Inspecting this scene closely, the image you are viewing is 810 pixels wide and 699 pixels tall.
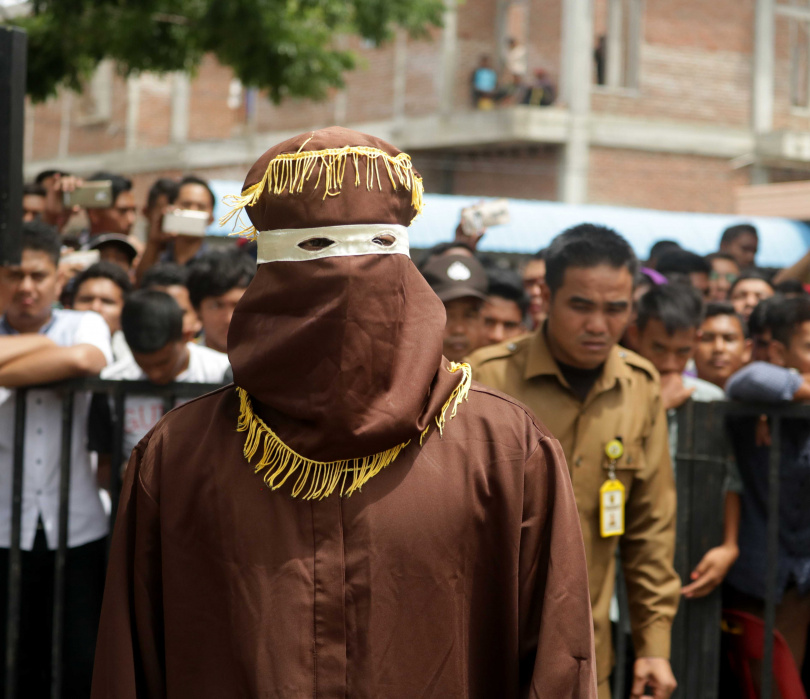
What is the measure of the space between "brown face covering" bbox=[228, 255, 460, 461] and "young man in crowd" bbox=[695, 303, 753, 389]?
3.09 meters

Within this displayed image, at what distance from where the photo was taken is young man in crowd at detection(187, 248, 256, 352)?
4.62 meters

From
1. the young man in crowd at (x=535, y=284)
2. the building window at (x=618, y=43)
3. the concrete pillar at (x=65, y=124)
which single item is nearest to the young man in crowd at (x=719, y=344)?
the young man in crowd at (x=535, y=284)

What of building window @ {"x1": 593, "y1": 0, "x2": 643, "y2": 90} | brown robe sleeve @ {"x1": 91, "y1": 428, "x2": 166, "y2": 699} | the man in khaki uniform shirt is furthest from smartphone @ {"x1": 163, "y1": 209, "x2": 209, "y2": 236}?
building window @ {"x1": 593, "y1": 0, "x2": 643, "y2": 90}

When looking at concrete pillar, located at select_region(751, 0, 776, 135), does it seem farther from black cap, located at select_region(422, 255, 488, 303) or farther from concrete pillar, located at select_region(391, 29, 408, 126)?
black cap, located at select_region(422, 255, 488, 303)

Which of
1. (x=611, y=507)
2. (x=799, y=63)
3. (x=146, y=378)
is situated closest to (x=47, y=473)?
(x=146, y=378)

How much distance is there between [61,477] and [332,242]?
182 cm

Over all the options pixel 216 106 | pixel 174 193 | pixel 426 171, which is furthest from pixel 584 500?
pixel 216 106

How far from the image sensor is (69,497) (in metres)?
3.57

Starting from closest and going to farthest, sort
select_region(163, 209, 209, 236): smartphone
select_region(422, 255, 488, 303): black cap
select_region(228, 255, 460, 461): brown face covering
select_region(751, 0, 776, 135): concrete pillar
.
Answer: select_region(228, 255, 460, 461): brown face covering
select_region(422, 255, 488, 303): black cap
select_region(163, 209, 209, 236): smartphone
select_region(751, 0, 776, 135): concrete pillar

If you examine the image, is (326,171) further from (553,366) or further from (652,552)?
(652,552)

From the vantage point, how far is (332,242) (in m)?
2.08

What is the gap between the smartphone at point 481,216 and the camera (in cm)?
583

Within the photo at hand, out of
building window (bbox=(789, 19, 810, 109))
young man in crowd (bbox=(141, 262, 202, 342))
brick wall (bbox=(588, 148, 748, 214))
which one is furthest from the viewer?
building window (bbox=(789, 19, 810, 109))

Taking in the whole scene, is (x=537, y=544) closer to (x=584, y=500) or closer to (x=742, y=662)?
(x=584, y=500)
